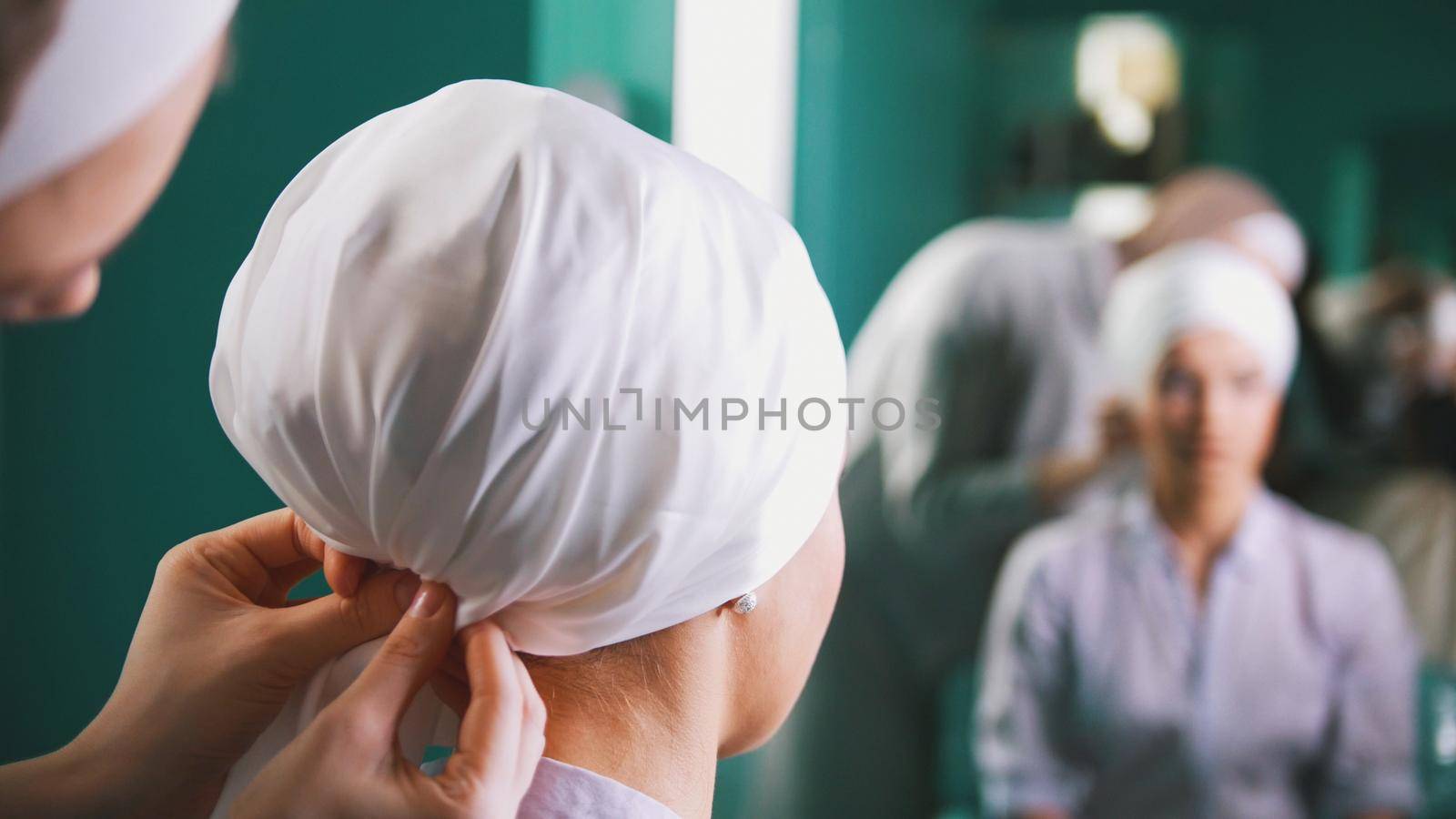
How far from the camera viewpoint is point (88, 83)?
44 cm

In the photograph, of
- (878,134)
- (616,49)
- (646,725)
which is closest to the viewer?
(646,725)

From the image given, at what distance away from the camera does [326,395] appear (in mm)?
540

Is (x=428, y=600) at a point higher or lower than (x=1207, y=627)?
higher

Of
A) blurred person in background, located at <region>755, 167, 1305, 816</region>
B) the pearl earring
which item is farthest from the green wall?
blurred person in background, located at <region>755, 167, 1305, 816</region>

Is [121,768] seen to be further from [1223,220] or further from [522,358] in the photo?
[1223,220]

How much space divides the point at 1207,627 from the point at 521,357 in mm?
1334

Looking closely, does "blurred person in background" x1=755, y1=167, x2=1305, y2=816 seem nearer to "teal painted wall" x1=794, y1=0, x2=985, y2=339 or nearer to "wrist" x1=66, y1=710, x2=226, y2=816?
"teal painted wall" x1=794, y1=0, x2=985, y2=339

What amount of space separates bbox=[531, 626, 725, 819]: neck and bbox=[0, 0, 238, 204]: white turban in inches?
13.1

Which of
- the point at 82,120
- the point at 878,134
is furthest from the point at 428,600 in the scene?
the point at 878,134

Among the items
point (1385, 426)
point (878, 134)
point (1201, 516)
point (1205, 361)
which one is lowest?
point (1201, 516)

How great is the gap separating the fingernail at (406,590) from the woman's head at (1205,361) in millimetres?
1260

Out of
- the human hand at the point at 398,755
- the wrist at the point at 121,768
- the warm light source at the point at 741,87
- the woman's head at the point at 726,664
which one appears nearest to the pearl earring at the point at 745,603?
the woman's head at the point at 726,664

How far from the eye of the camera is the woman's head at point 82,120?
0.43 metres

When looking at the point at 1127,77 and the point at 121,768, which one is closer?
the point at 121,768
